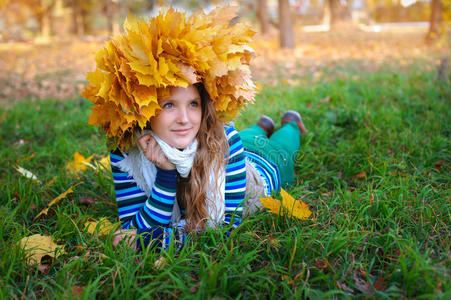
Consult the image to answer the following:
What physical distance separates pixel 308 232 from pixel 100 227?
115 centimetres

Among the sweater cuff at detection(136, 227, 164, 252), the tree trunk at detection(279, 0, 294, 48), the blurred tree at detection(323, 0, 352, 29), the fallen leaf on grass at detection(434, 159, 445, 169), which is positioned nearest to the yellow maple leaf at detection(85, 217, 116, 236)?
the sweater cuff at detection(136, 227, 164, 252)

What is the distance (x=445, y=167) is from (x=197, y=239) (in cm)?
201

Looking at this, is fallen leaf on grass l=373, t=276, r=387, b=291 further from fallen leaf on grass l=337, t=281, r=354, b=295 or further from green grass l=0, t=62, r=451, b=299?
fallen leaf on grass l=337, t=281, r=354, b=295

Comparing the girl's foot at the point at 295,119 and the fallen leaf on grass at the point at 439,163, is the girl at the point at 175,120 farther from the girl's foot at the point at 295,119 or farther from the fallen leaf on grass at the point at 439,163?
the fallen leaf on grass at the point at 439,163

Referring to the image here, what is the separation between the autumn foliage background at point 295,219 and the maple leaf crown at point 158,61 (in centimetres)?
38

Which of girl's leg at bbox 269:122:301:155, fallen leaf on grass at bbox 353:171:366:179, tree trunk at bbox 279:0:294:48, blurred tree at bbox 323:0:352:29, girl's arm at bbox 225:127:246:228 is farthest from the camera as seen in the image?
blurred tree at bbox 323:0:352:29

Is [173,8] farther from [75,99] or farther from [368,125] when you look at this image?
[75,99]

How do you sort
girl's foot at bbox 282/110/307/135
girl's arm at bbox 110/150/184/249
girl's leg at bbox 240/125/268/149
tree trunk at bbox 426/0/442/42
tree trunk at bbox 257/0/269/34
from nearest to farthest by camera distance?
girl's arm at bbox 110/150/184/249
girl's leg at bbox 240/125/268/149
girl's foot at bbox 282/110/307/135
tree trunk at bbox 426/0/442/42
tree trunk at bbox 257/0/269/34

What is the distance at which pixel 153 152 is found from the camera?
170cm

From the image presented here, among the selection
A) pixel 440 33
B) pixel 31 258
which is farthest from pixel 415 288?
pixel 440 33

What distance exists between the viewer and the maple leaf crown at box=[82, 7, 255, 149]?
146 cm

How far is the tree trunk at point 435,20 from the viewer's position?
28.3 feet

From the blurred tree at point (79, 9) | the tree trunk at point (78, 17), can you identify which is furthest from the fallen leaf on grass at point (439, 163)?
the tree trunk at point (78, 17)

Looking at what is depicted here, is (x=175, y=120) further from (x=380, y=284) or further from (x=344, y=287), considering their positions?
(x=380, y=284)
